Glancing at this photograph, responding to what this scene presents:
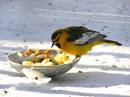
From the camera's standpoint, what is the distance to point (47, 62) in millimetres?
5070

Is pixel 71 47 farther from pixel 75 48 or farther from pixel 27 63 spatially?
pixel 27 63

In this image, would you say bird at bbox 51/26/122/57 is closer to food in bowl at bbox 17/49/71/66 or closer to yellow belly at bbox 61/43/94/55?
yellow belly at bbox 61/43/94/55

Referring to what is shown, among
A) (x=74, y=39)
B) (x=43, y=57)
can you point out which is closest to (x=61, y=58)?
(x=43, y=57)

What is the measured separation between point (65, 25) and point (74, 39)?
8.04ft

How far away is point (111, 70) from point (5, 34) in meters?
2.11

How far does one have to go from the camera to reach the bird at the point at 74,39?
4852mm

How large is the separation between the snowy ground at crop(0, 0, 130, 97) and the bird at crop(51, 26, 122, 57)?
0.32 metres

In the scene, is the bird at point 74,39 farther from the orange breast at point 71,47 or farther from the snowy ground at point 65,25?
the snowy ground at point 65,25

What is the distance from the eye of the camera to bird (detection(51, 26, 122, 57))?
485cm

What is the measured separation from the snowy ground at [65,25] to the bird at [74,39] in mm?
322

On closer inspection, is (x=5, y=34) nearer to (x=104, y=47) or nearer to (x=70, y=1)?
(x=104, y=47)

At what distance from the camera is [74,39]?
16.2ft

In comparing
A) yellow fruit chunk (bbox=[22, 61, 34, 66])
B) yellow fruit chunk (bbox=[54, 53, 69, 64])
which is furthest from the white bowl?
yellow fruit chunk (bbox=[54, 53, 69, 64])

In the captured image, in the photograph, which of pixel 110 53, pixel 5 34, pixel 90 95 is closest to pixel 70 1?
pixel 5 34
